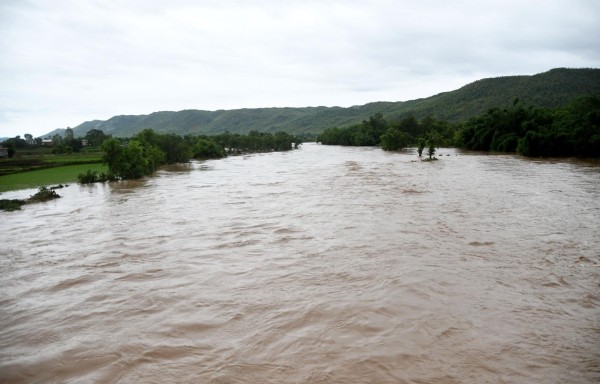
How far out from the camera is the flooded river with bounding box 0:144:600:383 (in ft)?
21.8

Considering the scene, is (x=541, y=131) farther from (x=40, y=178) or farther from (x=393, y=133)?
(x=40, y=178)

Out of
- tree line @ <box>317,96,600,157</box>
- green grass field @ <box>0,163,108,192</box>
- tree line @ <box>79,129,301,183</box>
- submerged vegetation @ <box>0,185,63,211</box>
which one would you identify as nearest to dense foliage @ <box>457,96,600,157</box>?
tree line @ <box>317,96,600,157</box>

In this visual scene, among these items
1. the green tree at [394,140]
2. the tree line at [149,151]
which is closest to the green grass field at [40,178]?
the tree line at [149,151]

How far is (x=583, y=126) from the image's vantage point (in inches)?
1949

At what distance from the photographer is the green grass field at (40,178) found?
39.2 m

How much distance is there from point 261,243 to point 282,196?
1265cm

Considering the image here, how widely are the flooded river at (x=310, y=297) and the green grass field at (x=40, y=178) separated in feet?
79.3

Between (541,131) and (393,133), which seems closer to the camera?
(541,131)

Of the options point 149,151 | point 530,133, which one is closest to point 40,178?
point 149,151

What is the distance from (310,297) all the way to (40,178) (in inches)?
1877

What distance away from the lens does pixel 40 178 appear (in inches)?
1745

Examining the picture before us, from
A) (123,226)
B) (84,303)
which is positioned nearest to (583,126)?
(123,226)

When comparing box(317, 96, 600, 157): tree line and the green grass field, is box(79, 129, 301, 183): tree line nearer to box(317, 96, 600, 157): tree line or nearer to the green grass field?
the green grass field

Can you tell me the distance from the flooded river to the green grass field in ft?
79.3
